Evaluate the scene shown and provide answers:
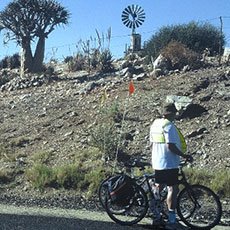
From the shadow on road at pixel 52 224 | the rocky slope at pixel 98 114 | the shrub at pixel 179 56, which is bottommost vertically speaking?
the shadow on road at pixel 52 224

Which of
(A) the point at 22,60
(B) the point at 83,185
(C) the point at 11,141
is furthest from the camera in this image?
(A) the point at 22,60

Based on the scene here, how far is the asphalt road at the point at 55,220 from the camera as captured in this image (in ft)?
33.6

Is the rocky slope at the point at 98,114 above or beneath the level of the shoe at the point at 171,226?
above

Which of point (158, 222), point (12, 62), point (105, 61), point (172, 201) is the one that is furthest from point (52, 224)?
point (12, 62)

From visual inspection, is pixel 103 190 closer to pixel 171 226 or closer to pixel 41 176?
pixel 171 226

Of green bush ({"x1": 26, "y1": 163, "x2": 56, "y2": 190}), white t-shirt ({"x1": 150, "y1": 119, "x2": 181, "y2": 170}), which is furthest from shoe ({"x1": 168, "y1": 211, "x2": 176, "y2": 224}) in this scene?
green bush ({"x1": 26, "y1": 163, "x2": 56, "y2": 190})

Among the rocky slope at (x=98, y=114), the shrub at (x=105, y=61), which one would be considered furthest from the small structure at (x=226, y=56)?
the shrub at (x=105, y=61)

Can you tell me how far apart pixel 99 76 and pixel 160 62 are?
9.26ft

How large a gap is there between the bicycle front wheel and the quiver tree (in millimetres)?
17766

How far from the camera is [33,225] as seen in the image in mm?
10359

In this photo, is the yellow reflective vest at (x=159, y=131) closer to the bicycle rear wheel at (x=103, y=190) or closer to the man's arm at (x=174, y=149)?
the man's arm at (x=174, y=149)

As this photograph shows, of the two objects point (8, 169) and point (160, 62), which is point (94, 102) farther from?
point (8, 169)

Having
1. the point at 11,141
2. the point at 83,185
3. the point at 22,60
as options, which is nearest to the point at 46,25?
the point at 22,60

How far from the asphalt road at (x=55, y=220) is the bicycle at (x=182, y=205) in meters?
0.17
